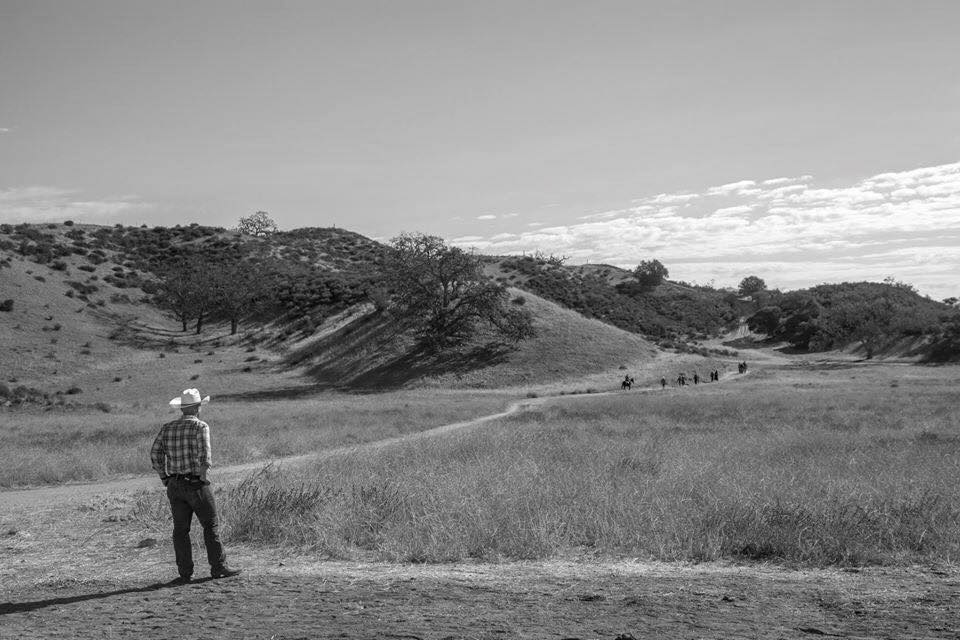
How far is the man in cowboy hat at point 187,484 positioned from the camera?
762 centimetres

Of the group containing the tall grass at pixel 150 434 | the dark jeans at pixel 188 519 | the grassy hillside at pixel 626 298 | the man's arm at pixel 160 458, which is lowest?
the tall grass at pixel 150 434

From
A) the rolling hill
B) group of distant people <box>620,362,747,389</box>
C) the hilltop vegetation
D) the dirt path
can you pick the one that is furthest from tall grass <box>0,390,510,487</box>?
the hilltop vegetation

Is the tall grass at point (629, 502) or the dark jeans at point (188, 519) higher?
the dark jeans at point (188, 519)

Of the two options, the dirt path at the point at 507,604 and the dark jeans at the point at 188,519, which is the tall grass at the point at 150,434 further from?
the dirt path at the point at 507,604

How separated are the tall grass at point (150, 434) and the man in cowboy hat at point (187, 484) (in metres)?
9.82

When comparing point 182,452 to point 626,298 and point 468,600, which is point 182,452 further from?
point 626,298

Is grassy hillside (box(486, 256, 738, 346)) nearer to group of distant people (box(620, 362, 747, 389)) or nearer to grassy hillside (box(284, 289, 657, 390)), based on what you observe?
grassy hillside (box(284, 289, 657, 390))

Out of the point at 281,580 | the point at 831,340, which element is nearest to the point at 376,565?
the point at 281,580

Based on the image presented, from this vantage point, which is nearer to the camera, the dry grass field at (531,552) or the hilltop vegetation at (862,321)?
the dry grass field at (531,552)

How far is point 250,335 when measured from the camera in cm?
7469

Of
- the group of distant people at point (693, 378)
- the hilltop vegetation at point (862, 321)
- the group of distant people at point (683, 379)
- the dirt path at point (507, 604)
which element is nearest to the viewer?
the dirt path at point (507, 604)

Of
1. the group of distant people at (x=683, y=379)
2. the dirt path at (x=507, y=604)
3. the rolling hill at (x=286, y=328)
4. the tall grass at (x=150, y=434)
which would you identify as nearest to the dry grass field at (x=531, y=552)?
the dirt path at (x=507, y=604)

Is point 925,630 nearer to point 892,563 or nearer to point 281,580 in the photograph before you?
point 892,563

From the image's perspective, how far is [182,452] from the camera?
7641 mm
